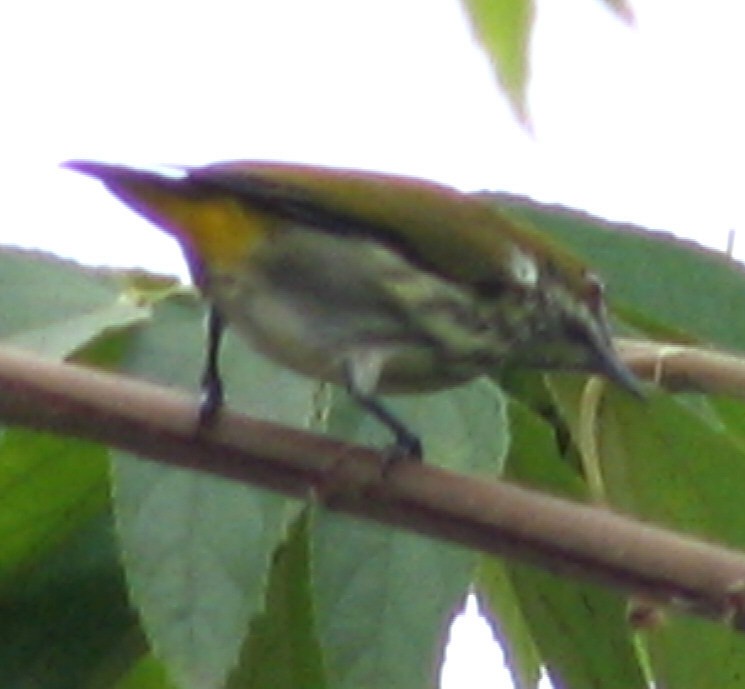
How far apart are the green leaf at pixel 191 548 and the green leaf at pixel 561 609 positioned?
11 cm

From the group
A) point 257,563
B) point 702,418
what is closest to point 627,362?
point 702,418

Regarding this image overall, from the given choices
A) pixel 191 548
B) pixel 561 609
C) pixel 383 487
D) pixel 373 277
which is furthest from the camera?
pixel 373 277

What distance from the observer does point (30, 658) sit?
0.82 m

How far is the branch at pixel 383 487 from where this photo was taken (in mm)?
573

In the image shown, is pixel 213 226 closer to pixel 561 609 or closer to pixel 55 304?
pixel 55 304

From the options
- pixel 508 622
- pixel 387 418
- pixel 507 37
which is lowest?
pixel 508 622

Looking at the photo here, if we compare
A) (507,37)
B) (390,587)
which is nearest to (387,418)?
(390,587)

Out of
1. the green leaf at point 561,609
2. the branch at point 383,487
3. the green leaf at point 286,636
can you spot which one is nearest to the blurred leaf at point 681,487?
the green leaf at point 561,609

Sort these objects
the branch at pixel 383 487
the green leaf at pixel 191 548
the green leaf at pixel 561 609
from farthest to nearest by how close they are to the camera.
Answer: the green leaf at pixel 561 609 → the green leaf at pixel 191 548 → the branch at pixel 383 487

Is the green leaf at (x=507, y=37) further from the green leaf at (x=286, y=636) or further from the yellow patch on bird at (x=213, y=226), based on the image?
the green leaf at (x=286, y=636)

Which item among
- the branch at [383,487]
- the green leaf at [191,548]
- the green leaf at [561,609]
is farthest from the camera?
the green leaf at [561,609]

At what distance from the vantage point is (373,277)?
0.98 meters

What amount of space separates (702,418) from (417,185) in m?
0.21

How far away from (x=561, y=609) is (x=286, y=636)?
12 cm
